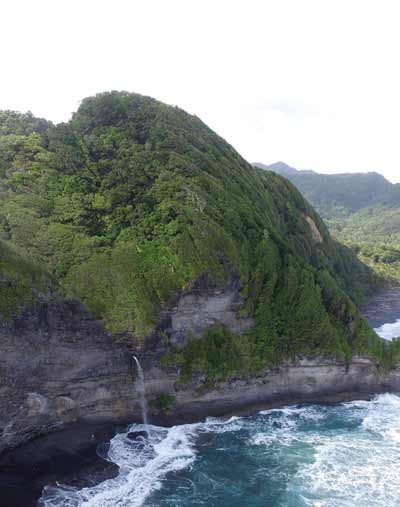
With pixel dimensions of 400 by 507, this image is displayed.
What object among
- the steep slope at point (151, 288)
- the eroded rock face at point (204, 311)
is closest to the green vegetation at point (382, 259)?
the steep slope at point (151, 288)

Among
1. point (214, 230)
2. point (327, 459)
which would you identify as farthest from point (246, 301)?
point (327, 459)

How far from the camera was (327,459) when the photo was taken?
29.0 m

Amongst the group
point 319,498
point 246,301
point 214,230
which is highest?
point 214,230

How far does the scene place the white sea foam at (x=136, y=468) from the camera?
2462 centimetres

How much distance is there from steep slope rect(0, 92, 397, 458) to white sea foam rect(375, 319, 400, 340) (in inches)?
645

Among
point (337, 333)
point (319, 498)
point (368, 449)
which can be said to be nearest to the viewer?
point (319, 498)

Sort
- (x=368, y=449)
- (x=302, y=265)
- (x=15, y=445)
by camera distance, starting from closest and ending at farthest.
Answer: (x=15, y=445) < (x=368, y=449) < (x=302, y=265)

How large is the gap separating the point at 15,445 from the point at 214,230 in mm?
21810

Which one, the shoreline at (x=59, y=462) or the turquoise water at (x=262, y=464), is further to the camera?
the shoreline at (x=59, y=462)

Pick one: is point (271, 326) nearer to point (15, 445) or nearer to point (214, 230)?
point (214, 230)

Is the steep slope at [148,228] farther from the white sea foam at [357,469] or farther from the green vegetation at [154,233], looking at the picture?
the white sea foam at [357,469]

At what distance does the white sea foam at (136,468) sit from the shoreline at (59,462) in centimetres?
63

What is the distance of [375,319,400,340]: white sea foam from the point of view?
55.7 meters

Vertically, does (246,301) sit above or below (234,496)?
above
